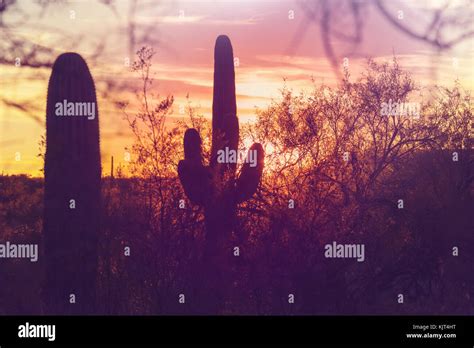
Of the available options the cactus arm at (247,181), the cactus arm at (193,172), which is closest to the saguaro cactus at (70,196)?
the cactus arm at (193,172)

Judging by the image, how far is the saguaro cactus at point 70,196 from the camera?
14.3 meters

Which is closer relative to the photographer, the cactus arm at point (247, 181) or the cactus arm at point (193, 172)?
the cactus arm at point (193, 172)

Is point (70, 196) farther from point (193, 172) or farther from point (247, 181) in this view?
point (247, 181)

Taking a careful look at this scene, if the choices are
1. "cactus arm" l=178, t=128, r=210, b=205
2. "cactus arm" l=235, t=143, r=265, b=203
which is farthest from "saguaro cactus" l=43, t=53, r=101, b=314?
"cactus arm" l=235, t=143, r=265, b=203

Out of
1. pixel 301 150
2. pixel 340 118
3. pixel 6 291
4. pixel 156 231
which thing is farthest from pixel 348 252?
pixel 6 291

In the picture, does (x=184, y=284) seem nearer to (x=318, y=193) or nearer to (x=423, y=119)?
(x=318, y=193)

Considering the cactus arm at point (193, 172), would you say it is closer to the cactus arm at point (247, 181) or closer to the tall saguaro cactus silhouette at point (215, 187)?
the tall saguaro cactus silhouette at point (215, 187)

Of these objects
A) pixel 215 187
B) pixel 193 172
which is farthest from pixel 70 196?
pixel 215 187

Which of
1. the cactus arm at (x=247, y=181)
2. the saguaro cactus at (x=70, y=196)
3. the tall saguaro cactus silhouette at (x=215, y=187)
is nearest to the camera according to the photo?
the tall saguaro cactus silhouette at (x=215, y=187)

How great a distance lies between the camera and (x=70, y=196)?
14.3 metres

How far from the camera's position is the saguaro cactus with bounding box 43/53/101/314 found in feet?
46.8

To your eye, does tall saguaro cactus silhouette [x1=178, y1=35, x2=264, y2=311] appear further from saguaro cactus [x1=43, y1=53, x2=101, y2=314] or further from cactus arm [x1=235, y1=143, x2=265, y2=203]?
saguaro cactus [x1=43, y1=53, x2=101, y2=314]

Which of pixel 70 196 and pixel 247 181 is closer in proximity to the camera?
pixel 247 181

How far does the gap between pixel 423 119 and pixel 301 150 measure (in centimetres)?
585
